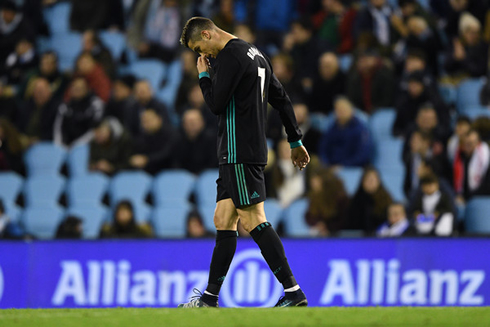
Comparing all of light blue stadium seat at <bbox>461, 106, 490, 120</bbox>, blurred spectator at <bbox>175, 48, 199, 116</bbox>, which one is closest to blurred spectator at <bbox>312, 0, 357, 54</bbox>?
blurred spectator at <bbox>175, 48, 199, 116</bbox>

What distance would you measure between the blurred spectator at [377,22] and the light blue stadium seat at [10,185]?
18.8 feet

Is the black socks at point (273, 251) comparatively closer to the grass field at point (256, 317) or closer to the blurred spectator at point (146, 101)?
the grass field at point (256, 317)

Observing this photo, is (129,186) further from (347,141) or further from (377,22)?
(377,22)

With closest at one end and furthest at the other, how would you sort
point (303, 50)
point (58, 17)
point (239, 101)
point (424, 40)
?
point (239, 101)
point (424, 40)
point (303, 50)
point (58, 17)

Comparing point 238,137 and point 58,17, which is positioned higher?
point 58,17

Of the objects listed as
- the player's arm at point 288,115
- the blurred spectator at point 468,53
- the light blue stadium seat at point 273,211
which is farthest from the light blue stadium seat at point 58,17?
the player's arm at point 288,115

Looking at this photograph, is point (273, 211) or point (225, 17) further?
point (225, 17)

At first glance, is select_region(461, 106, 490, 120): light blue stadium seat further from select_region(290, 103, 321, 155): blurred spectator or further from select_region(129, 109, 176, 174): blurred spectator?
select_region(129, 109, 176, 174): blurred spectator

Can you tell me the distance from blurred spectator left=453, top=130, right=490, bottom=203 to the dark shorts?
5.58 meters

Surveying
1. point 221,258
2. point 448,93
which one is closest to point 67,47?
point 448,93

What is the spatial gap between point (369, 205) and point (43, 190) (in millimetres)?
4472

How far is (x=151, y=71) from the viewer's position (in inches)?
537

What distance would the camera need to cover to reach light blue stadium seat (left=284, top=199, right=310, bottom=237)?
1029 centimetres

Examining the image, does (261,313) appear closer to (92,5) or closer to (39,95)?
(39,95)
